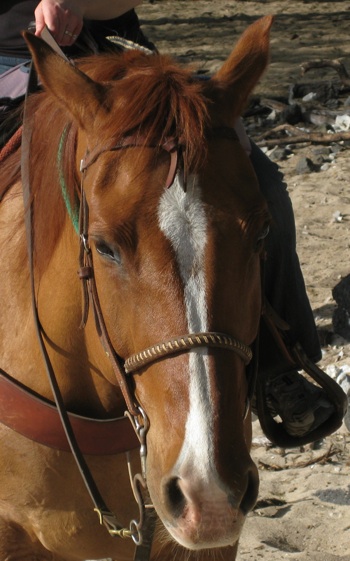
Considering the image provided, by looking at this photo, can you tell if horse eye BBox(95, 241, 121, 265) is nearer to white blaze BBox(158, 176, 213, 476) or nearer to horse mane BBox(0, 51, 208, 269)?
white blaze BBox(158, 176, 213, 476)

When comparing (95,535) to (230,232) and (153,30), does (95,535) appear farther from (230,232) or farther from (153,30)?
(153,30)

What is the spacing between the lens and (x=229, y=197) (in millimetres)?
2260

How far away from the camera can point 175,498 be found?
84.7 inches

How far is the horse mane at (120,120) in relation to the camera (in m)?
2.29

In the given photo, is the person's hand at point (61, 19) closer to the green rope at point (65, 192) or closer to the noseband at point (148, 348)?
the green rope at point (65, 192)

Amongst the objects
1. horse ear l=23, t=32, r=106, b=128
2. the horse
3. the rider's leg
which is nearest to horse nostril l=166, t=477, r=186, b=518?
the horse

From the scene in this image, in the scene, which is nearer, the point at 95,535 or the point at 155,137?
the point at 155,137

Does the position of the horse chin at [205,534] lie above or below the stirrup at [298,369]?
above

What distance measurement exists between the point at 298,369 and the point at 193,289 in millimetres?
1381

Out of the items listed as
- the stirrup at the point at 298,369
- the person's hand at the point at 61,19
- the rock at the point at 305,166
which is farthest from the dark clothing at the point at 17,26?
the rock at the point at 305,166

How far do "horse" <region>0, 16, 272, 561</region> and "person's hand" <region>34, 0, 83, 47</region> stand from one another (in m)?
0.20

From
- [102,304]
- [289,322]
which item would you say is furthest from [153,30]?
[102,304]

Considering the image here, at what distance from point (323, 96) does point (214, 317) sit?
26.4 feet

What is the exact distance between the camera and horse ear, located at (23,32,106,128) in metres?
2.38
